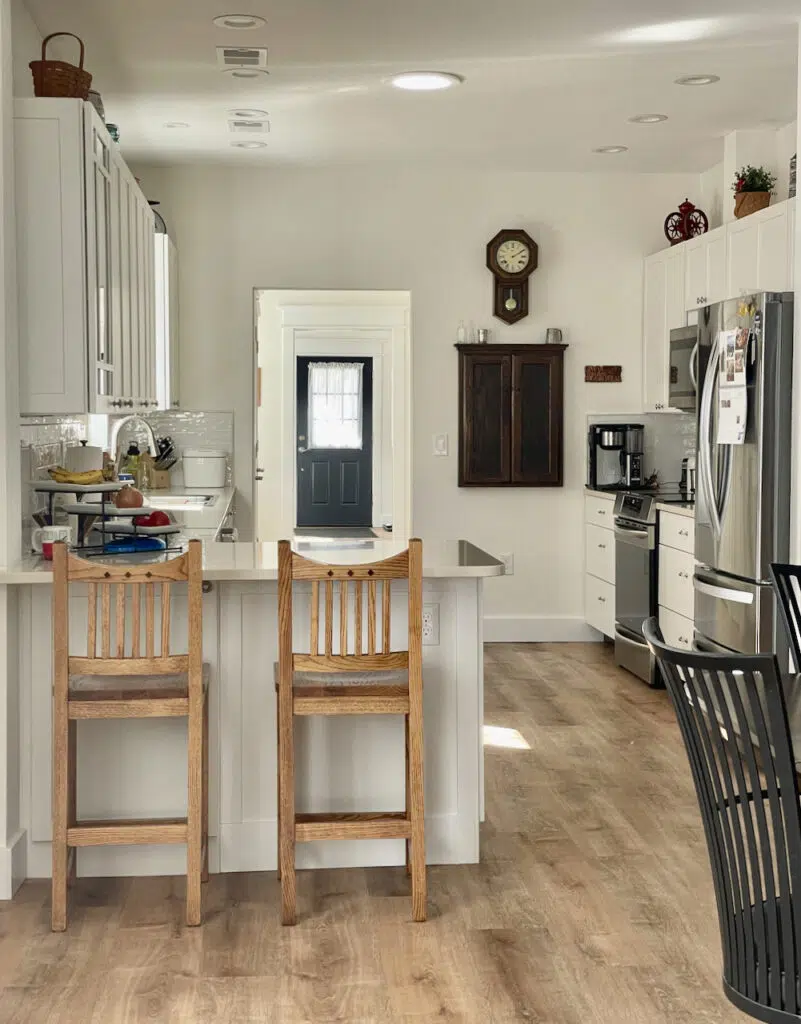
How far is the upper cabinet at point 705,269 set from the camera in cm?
618

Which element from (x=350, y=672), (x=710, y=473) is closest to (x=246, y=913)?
(x=350, y=672)

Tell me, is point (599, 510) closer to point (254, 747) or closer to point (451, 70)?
point (451, 70)

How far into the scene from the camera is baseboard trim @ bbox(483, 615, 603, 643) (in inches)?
297

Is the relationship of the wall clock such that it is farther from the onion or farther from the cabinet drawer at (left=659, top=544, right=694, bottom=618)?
the onion

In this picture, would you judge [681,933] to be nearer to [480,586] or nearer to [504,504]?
[480,586]

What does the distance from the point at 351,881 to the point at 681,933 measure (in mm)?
989

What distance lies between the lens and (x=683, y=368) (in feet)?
20.7

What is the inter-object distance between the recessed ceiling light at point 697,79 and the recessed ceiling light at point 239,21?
1.87 metres

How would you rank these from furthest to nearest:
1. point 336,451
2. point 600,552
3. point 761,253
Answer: point 336,451, point 600,552, point 761,253

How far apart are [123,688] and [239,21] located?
2572 millimetres

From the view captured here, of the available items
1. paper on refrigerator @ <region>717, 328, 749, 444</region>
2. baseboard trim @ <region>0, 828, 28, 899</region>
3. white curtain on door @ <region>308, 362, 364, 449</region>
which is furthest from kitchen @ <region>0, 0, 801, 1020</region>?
white curtain on door @ <region>308, 362, 364, 449</region>

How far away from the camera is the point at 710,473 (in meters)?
5.34

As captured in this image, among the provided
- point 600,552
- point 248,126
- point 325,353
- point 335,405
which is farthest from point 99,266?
point 335,405

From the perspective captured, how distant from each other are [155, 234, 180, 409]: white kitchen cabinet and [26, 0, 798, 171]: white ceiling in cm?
61
